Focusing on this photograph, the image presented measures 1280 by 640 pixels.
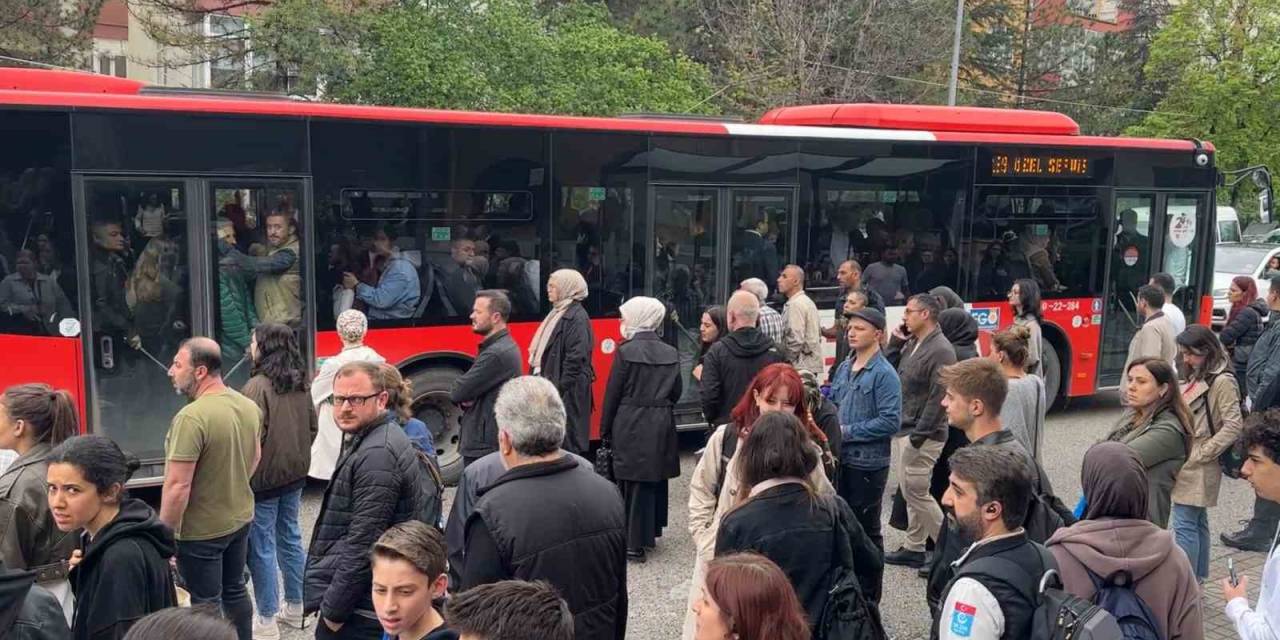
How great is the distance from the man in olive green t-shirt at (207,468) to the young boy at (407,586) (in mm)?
1928

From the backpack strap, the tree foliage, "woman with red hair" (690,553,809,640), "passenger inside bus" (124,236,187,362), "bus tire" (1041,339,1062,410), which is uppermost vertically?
the tree foliage

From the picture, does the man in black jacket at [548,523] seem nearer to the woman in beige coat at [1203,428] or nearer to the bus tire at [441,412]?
the woman in beige coat at [1203,428]

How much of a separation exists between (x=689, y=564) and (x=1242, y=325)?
20.6 ft

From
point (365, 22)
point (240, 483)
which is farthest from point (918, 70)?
point (240, 483)

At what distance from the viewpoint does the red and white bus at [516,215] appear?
24.1 ft

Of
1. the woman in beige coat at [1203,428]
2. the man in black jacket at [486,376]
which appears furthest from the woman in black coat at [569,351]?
the woman in beige coat at [1203,428]

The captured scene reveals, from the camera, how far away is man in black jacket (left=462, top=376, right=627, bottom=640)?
141 inches

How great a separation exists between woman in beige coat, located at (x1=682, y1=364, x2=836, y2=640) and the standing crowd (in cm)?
1

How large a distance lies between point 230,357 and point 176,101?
183cm

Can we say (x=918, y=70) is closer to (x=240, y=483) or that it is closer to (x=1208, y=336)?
(x=1208, y=336)

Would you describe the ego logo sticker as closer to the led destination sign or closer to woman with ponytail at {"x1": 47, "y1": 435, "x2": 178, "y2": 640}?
woman with ponytail at {"x1": 47, "y1": 435, "x2": 178, "y2": 640}

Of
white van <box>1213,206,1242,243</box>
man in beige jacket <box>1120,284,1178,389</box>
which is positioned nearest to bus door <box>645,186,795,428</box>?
man in beige jacket <box>1120,284,1178,389</box>

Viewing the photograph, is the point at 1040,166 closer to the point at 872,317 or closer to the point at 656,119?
the point at 656,119

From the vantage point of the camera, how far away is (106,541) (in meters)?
3.52
